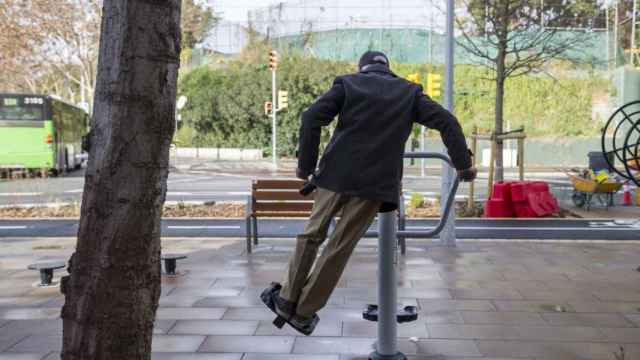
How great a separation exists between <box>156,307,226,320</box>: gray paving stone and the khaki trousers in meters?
1.68

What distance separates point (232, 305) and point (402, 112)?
8.48ft

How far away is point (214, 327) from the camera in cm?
472

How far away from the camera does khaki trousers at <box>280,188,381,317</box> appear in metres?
3.41

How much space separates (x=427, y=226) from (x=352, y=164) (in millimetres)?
7833

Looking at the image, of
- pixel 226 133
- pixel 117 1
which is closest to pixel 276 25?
pixel 226 133

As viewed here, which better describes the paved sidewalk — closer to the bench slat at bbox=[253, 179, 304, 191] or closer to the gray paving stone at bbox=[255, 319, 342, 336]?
the gray paving stone at bbox=[255, 319, 342, 336]

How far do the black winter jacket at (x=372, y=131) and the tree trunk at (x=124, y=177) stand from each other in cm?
142

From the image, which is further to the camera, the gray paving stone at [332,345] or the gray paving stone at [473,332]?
the gray paving stone at [473,332]

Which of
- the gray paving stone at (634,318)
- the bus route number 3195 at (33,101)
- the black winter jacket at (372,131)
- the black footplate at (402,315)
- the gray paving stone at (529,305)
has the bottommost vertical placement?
the gray paving stone at (634,318)

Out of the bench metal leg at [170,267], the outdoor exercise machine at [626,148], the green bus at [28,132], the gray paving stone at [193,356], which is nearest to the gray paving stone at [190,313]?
the gray paving stone at [193,356]

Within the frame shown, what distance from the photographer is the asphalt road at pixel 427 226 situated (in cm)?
987

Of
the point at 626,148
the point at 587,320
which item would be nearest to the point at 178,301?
the point at 587,320

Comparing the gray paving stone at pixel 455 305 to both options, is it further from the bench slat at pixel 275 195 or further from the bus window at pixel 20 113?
the bus window at pixel 20 113

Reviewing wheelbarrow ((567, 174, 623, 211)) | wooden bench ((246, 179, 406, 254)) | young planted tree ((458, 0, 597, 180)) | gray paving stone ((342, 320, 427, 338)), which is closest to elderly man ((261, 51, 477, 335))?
gray paving stone ((342, 320, 427, 338))
